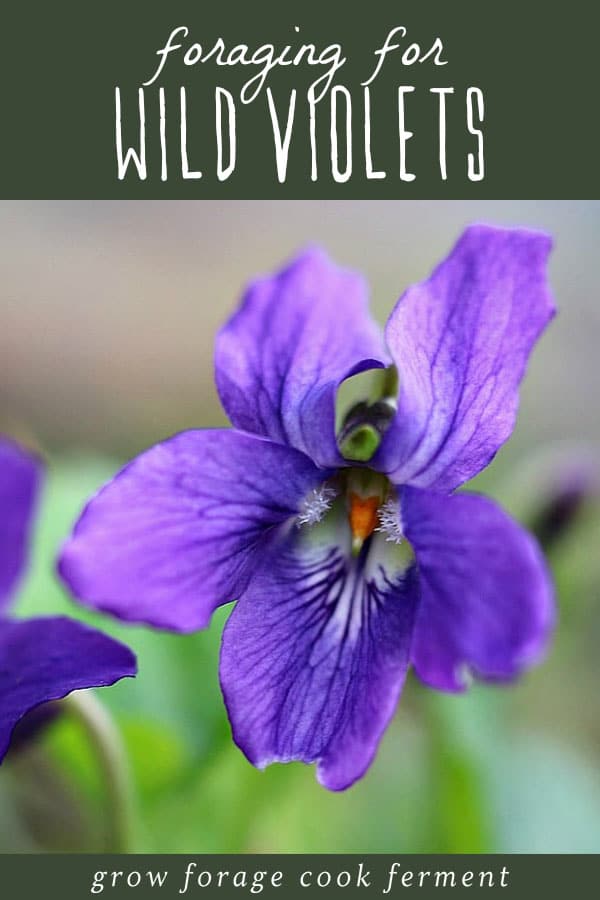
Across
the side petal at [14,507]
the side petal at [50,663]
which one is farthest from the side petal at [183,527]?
the side petal at [14,507]

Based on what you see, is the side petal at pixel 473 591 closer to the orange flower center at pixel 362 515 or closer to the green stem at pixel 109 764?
the orange flower center at pixel 362 515

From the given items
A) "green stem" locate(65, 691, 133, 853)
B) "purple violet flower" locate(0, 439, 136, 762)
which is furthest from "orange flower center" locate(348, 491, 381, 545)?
"green stem" locate(65, 691, 133, 853)

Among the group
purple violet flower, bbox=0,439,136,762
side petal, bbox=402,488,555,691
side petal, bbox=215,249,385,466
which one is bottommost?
purple violet flower, bbox=0,439,136,762

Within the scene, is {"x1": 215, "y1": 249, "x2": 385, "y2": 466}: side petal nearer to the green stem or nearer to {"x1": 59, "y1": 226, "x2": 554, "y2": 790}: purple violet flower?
{"x1": 59, "y1": 226, "x2": 554, "y2": 790}: purple violet flower
